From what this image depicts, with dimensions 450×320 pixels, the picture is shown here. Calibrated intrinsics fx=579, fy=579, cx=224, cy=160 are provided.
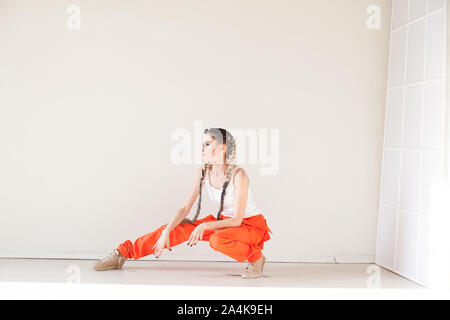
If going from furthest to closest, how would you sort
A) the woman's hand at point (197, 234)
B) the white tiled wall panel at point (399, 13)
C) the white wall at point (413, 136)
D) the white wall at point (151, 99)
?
the white wall at point (151, 99)
the white tiled wall panel at point (399, 13)
the white wall at point (413, 136)
the woman's hand at point (197, 234)

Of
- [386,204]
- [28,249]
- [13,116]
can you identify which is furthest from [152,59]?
[386,204]

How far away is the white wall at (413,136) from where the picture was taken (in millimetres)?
3865

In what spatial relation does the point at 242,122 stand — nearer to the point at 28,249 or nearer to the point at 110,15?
the point at 110,15

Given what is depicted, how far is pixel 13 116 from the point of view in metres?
4.55

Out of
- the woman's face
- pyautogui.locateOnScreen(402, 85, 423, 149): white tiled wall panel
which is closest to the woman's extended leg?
the woman's face

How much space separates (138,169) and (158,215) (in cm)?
40

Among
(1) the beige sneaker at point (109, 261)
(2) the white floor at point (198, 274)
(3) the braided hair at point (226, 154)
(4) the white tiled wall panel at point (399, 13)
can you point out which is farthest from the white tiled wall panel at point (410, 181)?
(1) the beige sneaker at point (109, 261)

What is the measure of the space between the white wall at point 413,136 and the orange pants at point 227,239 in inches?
41.6

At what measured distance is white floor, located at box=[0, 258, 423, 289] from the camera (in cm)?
379

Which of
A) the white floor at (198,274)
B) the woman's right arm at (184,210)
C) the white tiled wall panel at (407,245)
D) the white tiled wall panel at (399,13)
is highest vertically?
the white tiled wall panel at (399,13)

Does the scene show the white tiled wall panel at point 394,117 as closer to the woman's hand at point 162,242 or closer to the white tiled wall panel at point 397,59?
the white tiled wall panel at point 397,59

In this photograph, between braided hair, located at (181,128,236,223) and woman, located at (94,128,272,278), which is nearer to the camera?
woman, located at (94,128,272,278)

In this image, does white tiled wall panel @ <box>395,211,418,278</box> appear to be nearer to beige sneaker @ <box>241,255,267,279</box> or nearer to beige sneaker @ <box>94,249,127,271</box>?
beige sneaker @ <box>241,255,267,279</box>

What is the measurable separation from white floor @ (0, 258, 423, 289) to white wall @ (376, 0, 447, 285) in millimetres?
245
